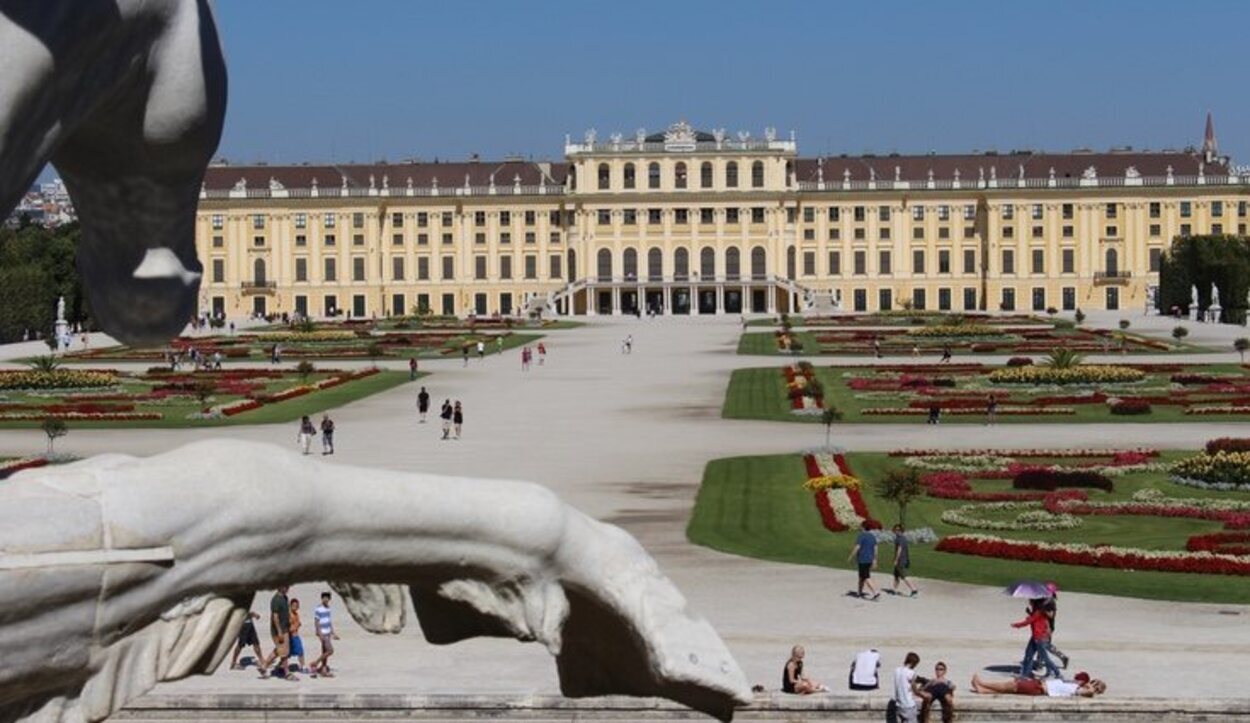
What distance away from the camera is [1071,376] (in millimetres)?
46969

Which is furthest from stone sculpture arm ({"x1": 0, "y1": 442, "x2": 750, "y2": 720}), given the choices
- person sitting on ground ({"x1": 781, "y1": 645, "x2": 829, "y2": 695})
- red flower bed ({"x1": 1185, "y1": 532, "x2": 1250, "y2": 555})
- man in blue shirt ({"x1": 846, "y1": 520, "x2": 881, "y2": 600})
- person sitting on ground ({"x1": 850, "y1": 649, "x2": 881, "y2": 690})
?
red flower bed ({"x1": 1185, "y1": 532, "x2": 1250, "y2": 555})

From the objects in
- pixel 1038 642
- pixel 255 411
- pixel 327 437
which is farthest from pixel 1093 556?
pixel 255 411

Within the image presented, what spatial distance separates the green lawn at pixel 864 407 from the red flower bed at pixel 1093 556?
1665cm

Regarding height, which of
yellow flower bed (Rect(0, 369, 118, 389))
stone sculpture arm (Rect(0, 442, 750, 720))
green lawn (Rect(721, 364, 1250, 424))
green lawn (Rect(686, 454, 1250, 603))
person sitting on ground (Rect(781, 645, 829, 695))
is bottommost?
green lawn (Rect(686, 454, 1250, 603))

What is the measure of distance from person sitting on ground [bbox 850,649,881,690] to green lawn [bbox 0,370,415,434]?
81.5ft

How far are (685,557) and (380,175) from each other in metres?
100

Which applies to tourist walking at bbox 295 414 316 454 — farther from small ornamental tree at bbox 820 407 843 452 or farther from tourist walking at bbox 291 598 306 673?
tourist walking at bbox 291 598 306 673

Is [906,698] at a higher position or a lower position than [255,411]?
lower

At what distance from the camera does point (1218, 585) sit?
63.1 ft

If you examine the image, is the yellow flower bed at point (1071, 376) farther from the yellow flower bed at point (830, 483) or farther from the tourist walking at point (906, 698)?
the tourist walking at point (906, 698)

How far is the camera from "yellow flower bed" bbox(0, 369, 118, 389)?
154ft

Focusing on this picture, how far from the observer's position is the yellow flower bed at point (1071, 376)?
46.8m

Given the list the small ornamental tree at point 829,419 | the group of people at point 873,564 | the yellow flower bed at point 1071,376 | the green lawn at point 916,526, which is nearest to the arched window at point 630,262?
the yellow flower bed at point 1071,376

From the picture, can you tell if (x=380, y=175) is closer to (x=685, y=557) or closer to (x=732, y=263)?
(x=732, y=263)
